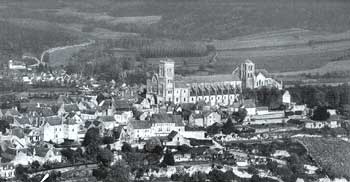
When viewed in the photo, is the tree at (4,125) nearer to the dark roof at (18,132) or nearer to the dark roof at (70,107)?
the dark roof at (18,132)

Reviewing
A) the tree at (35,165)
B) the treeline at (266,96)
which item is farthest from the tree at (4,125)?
the treeline at (266,96)

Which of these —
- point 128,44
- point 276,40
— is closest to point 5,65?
point 128,44

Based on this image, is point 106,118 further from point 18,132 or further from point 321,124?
point 321,124

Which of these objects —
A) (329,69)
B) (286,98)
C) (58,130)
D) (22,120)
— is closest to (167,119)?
(58,130)

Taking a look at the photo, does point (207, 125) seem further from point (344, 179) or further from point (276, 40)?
point (276, 40)

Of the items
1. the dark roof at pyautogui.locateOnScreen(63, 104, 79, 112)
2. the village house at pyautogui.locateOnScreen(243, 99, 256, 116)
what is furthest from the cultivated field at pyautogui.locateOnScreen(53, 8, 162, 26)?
the dark roof at pyautogui.locateOnScreen(63, 104, 79, 112)

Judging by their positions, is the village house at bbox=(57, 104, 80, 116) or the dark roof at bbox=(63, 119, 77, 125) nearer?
the dark roof at bbox=(63, 119, 77, 125)

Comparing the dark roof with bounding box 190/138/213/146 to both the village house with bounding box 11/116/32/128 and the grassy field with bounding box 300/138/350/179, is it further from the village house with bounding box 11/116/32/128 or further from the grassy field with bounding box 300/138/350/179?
the village house with bounding box 11/116/32/128
